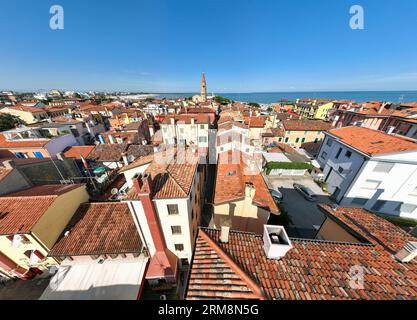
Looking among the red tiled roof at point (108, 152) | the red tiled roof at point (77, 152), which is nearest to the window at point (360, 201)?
the red tiled roof at point (108, 152)

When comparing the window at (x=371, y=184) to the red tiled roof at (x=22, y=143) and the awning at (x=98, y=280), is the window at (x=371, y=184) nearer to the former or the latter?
the awning at (x=98, y=280)

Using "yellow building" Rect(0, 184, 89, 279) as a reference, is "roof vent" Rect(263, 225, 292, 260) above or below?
above

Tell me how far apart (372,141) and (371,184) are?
18.4 feet

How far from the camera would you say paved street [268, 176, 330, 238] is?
16.5 meters

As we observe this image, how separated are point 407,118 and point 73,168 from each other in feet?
202

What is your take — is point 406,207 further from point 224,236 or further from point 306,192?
point 224,236

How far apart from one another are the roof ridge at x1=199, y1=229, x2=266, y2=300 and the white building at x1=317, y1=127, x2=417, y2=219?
65.9 feet

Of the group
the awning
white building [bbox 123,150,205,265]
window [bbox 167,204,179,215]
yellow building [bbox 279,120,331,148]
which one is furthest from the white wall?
yellow building [bbox 279,120,331,148]

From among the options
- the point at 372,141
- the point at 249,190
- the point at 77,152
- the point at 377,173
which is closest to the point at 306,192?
the point at 377,173

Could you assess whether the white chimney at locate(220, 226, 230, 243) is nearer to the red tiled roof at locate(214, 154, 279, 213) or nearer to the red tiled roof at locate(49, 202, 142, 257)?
the red tiled roof at locate(214, 154, 279, 213)

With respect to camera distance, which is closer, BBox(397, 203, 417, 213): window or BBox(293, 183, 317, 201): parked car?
BBox(397, 203, 417, 213): window

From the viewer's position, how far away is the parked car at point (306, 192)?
20734 millimetres

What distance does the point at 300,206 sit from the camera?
64.3 ft
